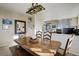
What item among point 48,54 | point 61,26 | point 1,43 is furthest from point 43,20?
point 1,43

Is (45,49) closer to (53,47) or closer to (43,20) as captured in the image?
(53,47)

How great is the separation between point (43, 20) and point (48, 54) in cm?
54

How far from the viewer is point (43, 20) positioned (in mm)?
1874

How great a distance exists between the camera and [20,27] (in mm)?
1911

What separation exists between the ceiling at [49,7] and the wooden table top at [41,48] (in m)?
0.49

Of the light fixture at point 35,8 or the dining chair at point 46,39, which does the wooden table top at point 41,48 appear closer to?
the dining chair at point 46,39

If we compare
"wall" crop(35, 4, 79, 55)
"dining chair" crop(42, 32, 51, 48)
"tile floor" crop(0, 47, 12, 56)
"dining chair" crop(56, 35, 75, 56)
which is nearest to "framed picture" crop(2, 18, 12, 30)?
"tile floor" crop(0, 47, 12, 56)

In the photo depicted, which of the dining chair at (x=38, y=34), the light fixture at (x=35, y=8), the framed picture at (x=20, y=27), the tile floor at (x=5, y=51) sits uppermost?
the light fixture at (x=35, y=8)

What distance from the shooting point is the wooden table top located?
5.59 ft

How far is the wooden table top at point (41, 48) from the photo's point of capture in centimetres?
170

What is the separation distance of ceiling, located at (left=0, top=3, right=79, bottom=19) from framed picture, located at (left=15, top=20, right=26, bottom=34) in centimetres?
17

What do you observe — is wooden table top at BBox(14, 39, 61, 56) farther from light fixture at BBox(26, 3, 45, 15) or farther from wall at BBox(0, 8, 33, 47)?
light fixture at BBox(26, 3, 45, 15)

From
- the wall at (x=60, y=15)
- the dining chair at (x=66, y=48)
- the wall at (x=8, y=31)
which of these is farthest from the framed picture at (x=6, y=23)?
the dining chair at (x=66, y=48)

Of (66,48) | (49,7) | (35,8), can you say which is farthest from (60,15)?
(66,48)
